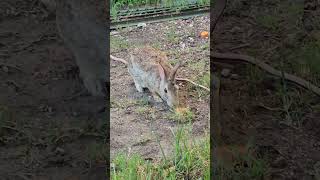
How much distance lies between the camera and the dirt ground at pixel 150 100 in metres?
2.48

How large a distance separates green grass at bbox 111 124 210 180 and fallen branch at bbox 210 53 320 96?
0.60 metres

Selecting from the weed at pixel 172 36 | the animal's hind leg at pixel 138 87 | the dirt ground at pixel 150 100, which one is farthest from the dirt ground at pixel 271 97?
the animal's hind leg at pixel 138 87

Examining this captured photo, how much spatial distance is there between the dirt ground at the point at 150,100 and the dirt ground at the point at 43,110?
128 millimetres

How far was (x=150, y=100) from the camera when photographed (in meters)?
2.83

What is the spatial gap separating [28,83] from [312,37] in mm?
1401

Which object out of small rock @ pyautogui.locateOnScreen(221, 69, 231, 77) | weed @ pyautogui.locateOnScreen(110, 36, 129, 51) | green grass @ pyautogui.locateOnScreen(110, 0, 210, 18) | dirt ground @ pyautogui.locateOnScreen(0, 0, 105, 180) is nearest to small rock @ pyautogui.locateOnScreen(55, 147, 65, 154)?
dirt ground @ pyautogui.locateOnScreen(0, 0, 105, 180)

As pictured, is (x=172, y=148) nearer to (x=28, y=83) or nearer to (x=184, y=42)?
(x=28, y=83)

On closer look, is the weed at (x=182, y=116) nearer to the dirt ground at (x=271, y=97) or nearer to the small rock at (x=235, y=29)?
the dirt ground at (x=271, y=97)

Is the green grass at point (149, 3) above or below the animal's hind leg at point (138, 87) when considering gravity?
above

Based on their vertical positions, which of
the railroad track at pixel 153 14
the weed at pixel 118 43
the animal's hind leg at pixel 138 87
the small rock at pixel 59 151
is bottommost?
the small rock at pixel 59 151

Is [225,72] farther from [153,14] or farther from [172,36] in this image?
[153,14]

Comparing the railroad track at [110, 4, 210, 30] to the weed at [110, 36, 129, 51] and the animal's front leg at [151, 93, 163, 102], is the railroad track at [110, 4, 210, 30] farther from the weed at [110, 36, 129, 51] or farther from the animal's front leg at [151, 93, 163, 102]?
the animal's front leg at [151, 93, 163, 102]

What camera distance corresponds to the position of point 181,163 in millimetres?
2236

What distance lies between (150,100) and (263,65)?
0.54 meters
